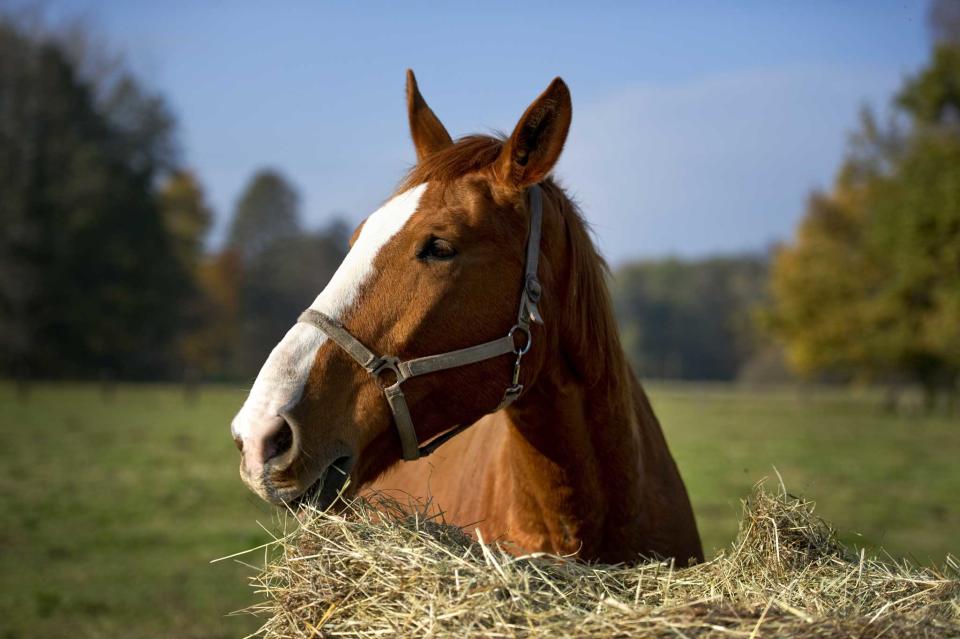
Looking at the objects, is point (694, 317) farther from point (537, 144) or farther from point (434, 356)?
point (434, 356)

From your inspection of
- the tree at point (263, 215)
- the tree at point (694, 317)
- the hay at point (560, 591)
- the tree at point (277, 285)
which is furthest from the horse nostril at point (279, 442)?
the tree at point (694, 317)

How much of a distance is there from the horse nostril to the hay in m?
0.21

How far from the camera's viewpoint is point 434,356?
257 centimetres

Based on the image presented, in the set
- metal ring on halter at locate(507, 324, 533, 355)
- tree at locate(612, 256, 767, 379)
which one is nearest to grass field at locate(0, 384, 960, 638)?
metal ring on halter at locate(507, 324, 533, 355)

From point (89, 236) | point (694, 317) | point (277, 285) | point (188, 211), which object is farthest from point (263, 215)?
point (694, 317)

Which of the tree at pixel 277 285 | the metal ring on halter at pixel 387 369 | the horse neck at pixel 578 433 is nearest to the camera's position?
the metal ring on halter at pixel 387 369

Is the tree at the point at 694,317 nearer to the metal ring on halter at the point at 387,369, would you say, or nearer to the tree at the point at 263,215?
the tree at the point at 263,215

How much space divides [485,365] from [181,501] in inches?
383

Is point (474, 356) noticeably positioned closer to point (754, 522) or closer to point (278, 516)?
point (278, 516)

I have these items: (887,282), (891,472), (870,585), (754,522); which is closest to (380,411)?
(754,522)

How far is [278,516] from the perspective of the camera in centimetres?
238

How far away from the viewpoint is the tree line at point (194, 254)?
2664cm

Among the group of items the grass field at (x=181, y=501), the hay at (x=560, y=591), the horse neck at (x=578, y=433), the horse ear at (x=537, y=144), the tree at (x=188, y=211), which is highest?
the tree at (x=188, y=211)

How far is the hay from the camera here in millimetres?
1969
